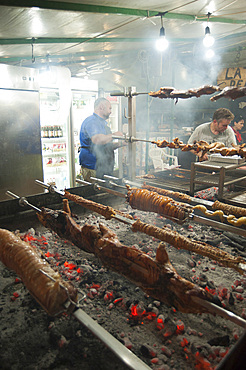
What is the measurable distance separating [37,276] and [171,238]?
122 cm

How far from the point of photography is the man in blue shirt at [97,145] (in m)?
6.01

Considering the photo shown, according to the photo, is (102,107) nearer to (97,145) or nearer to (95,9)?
(97,145)

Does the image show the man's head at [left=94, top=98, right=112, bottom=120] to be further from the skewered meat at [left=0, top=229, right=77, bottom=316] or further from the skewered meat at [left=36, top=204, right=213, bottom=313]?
the skewered meat at [left=0, top=229, right=77, bottom=316]

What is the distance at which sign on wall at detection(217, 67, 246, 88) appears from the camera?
8.04 m

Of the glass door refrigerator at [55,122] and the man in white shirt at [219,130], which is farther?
the glass door refrigerator at [55,122]

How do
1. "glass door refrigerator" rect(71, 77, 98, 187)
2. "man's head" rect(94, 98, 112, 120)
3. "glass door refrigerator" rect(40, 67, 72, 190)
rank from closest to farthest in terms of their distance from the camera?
"man's head" rect(94, 98, 112, 120) → "glass door refrigerator" rect(40, 67, 72, 190) → "glass door refrigerator" rect(71, 77, 98, 187)

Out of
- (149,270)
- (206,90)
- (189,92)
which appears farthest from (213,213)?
(189,92)

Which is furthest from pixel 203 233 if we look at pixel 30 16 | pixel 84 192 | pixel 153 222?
pixel 30 16

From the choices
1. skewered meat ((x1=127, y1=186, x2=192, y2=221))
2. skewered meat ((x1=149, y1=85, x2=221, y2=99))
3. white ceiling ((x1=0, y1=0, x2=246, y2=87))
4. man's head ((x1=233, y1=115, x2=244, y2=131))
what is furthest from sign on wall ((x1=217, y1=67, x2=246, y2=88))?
skewered meat ((x1=127, y1=186, x2=192, y2=221))

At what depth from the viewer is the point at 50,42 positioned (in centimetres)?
604

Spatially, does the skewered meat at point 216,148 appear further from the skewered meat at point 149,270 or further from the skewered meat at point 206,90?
the skewered meat at point 149,270

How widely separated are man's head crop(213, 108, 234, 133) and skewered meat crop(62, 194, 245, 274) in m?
3.77

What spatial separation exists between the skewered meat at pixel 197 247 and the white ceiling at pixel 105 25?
135 inches

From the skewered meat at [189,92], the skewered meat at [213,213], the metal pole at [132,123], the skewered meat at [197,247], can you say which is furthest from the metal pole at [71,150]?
the skewered meat at [213,213]
